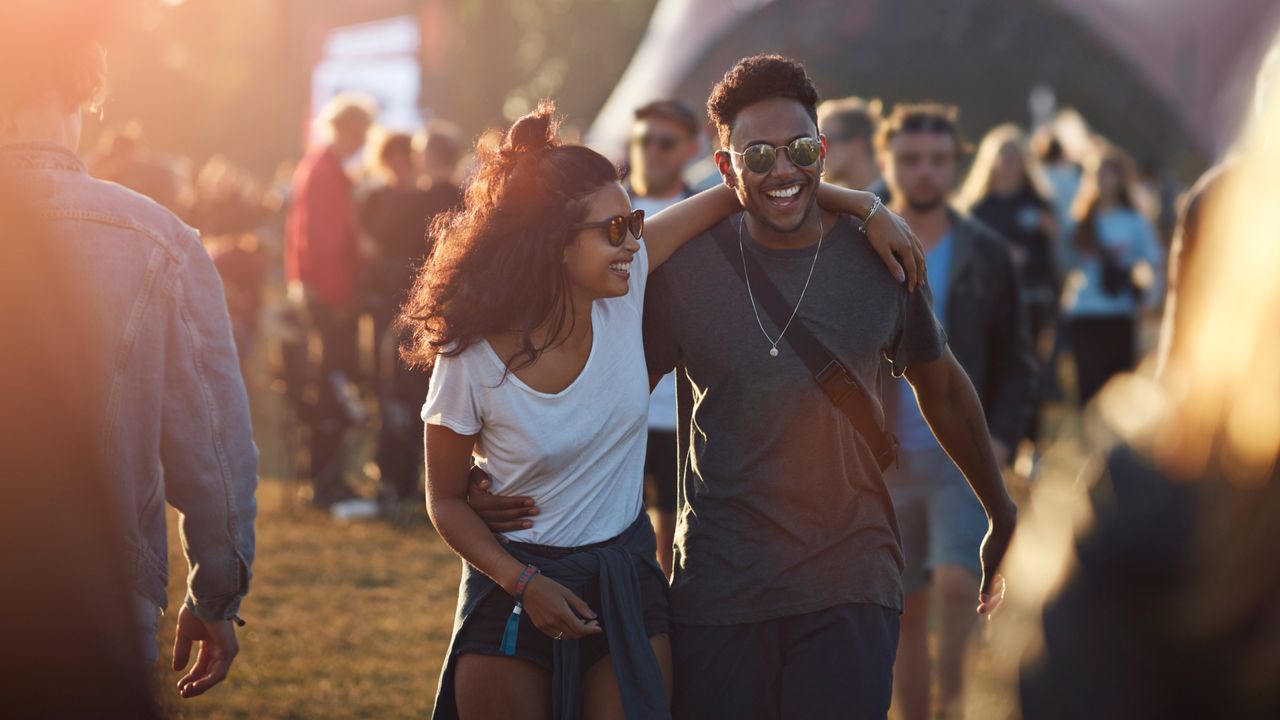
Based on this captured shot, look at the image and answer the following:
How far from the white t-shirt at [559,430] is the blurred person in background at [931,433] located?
1.91 metres

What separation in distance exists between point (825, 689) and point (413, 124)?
18.6 meters

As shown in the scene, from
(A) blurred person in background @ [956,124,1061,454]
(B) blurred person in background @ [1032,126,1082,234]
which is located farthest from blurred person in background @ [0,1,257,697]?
(B) blurred person in background @ [1032,126,1082,234]

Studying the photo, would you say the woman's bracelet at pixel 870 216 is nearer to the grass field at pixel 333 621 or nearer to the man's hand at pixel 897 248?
the man's hand at pixel 897 248

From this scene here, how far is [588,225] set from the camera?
11.2 feet

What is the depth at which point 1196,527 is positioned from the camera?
1.06 m

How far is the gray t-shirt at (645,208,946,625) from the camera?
3.40m

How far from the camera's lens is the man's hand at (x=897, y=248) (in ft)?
11.6

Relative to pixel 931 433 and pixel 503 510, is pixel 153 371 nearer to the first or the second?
pixel 503 510

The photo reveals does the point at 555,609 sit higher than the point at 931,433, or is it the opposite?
the point at 931,433

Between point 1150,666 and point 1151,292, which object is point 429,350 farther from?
point 1151,292

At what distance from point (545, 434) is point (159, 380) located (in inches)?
31.6

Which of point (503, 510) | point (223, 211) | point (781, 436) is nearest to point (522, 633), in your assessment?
point (503, 510)

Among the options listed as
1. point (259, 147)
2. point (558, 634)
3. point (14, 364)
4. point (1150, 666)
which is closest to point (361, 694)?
point (558, 634)

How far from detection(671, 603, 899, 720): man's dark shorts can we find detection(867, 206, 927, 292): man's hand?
76 centimetres
